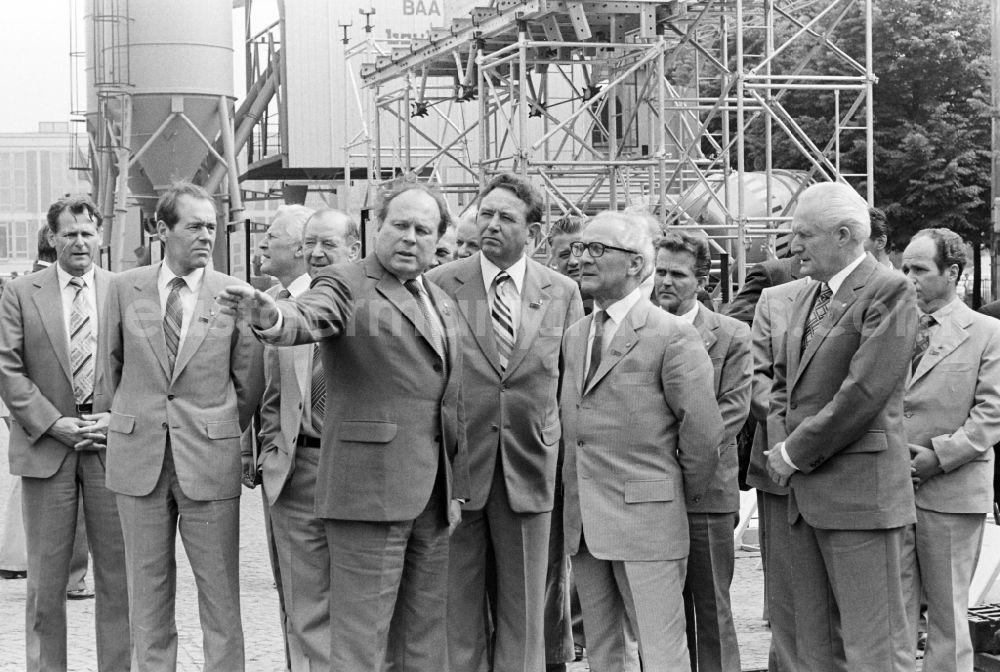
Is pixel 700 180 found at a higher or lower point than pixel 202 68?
lower

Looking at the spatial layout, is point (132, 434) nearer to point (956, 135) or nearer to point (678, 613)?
point (678, 613)

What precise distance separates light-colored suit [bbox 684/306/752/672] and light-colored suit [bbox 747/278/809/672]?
130mm

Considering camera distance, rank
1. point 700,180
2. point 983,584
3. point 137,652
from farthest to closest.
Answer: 1. point 700,180
2. point 983,584
3. point 137,652

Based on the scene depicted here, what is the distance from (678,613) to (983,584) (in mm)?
2519

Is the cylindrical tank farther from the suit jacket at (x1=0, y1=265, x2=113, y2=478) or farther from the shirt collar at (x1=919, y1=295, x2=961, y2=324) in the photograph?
the shirt collar at (x1=919, y1=295, x2=961, y2=324)

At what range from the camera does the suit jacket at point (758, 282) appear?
7.93m

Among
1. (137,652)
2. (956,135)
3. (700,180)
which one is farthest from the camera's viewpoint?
(956,135)

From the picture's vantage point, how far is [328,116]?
3512 centimetres

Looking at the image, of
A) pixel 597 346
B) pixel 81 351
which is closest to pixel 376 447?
pixel 597 346

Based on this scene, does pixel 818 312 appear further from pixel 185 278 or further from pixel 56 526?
pixel 56 526

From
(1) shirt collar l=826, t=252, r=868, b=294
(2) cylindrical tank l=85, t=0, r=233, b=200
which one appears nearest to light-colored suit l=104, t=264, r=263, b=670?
(1) shirt collar l=826, t=252, r=868, b=294

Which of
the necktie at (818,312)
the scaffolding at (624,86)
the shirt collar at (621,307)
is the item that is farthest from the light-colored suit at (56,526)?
the scaffolding at (624,86)

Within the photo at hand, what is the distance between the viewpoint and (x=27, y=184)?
3150 inches

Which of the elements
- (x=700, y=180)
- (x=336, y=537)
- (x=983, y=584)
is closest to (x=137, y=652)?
(x=336, y=537)
